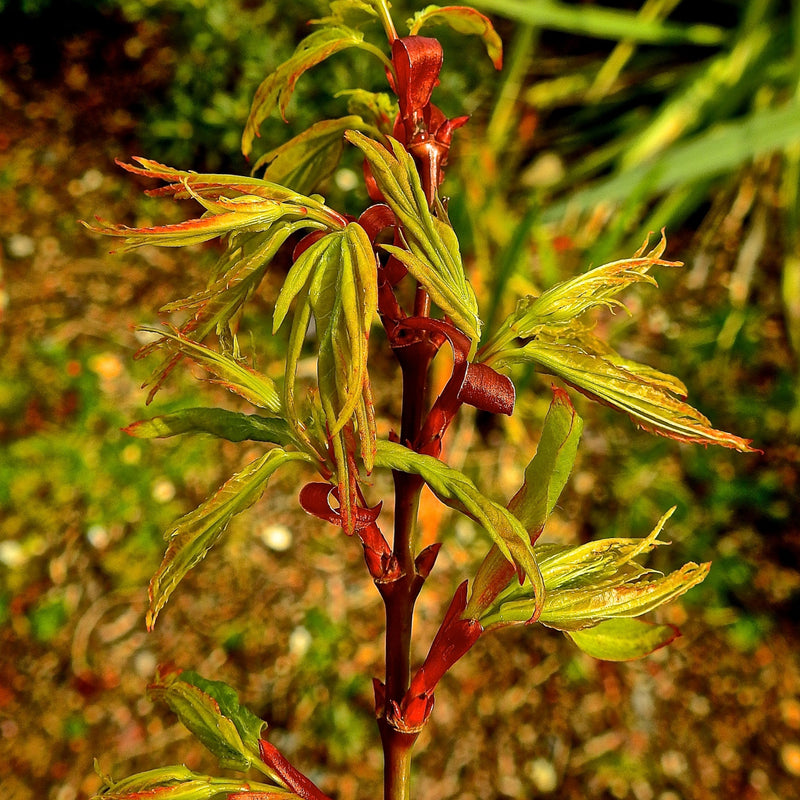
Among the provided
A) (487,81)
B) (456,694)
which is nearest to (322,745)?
(456,694)

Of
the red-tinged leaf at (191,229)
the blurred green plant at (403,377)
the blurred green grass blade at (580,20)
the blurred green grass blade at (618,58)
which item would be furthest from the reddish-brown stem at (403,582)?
the blurred green grass blade at (618,58)

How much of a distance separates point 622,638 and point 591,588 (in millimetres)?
58

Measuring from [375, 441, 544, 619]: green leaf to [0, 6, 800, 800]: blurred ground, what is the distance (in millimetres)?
1076

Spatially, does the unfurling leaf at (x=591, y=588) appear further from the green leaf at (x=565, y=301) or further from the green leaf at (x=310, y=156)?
the green leaf at (x=310, y=156)

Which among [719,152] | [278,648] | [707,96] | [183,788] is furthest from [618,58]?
[183,788]

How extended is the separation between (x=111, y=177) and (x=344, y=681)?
1.39 metres

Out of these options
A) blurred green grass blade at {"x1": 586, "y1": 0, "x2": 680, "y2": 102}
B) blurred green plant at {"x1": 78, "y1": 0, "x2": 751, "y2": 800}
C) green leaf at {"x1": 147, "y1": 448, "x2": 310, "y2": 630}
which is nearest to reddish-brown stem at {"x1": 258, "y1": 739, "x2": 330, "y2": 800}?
blurred green plant at {"x1": 78, "y1": 0, "x2": 751, "y2": 800}

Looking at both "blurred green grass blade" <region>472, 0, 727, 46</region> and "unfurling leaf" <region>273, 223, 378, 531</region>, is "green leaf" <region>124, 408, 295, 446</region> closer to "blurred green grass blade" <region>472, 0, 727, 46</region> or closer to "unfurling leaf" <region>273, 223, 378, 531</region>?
"unfurling leaf" <region>273, 223, 378, 531</region>

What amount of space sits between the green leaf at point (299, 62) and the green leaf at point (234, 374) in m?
0.12

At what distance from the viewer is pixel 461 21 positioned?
1.37 feet

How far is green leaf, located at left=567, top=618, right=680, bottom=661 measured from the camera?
0.44 metres

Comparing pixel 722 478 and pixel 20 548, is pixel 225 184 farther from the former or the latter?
pixel 722 478

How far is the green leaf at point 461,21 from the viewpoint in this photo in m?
0.40

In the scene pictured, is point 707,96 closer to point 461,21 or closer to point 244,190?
point 461,21
